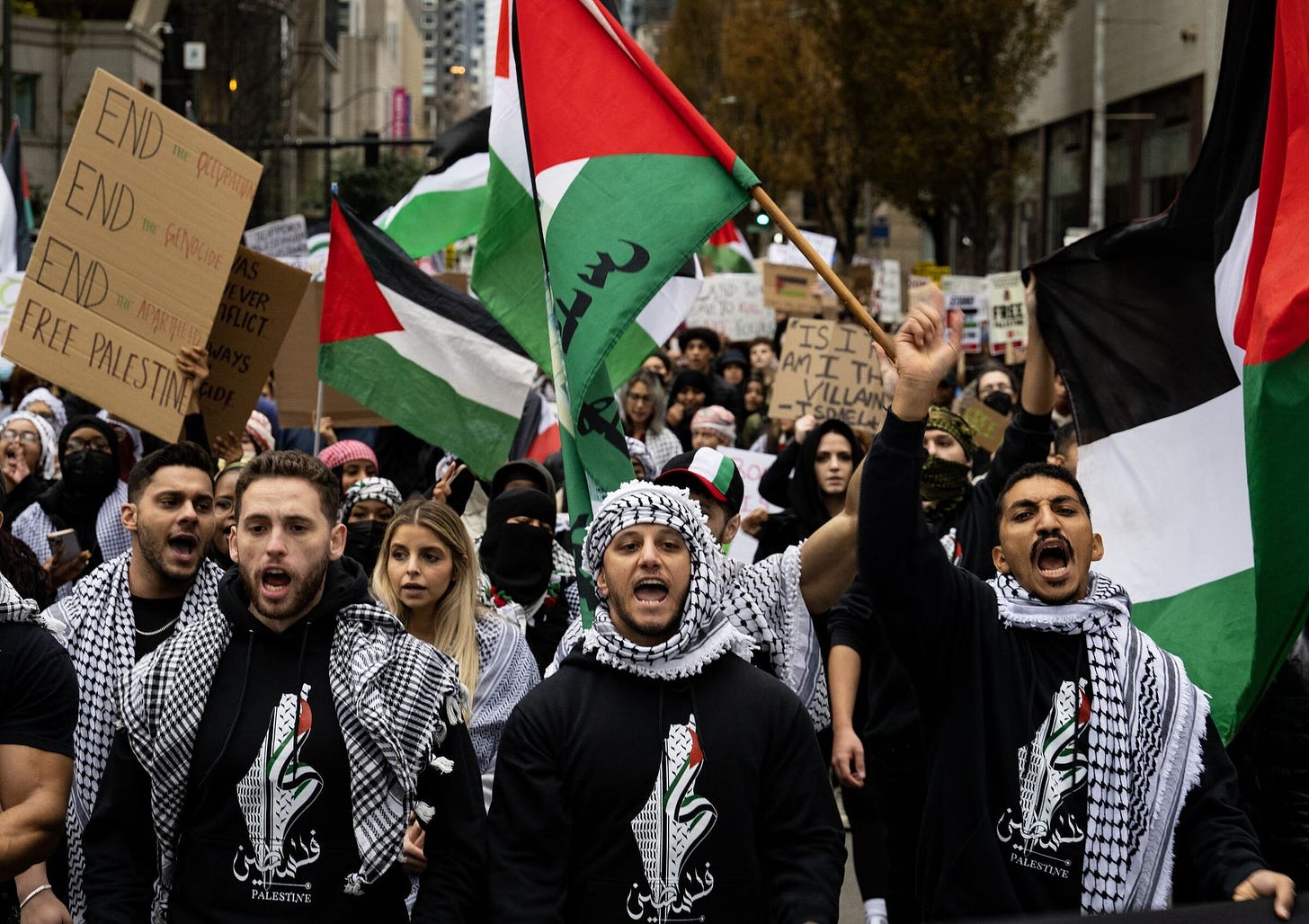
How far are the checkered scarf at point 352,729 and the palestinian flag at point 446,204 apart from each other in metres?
6.10

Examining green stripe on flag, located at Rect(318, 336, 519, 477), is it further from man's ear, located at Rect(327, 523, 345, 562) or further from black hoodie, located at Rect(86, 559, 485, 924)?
black hoodie, located at Rect(86, 559, 485, 924)

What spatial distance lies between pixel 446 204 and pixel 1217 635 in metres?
6.30

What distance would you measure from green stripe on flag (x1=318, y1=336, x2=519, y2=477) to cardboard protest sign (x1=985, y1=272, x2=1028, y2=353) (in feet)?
31.8

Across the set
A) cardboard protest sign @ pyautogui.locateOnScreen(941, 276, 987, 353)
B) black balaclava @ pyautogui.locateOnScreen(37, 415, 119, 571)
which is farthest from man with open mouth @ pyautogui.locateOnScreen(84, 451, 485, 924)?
cardboard protest sign @ pyautogui.locateOnScreen(941, 276, 987, 353)

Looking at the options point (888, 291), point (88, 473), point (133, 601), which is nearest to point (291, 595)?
point (133, 601)

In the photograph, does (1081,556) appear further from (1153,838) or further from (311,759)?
(311,759)

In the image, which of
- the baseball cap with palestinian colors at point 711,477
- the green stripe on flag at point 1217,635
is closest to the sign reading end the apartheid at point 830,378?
the baseball cap with palestinian colors at point 711,477

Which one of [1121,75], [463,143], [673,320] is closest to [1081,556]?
[673,320]

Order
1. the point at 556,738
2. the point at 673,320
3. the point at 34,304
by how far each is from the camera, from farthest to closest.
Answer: the point at 673,320 → the point at 34,304 → the point at 556,738

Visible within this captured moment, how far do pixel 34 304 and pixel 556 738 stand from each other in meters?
3.68

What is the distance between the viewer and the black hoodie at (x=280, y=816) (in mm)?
3652

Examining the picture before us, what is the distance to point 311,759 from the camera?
3691mm

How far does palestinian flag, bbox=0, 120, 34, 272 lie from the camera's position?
42.0ft

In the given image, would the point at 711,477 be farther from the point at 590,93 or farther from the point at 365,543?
the point at 365,543
